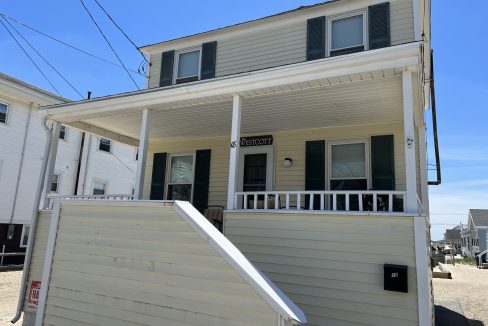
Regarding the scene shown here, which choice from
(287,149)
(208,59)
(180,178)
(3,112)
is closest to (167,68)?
(208,59)

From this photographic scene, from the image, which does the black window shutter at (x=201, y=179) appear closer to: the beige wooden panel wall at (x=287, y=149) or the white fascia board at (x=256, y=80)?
the beige wooden panel wall at (x=287, y=149)

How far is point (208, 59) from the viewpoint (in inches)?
405

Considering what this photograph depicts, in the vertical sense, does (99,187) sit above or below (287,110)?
below

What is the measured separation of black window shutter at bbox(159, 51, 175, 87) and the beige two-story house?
0.23ft

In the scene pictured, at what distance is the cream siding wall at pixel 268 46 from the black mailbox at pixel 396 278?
560 centimetres

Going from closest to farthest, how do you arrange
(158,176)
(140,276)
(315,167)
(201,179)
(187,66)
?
(140,276)
(315,167)
(201,179)
(158,176)
(187,66)

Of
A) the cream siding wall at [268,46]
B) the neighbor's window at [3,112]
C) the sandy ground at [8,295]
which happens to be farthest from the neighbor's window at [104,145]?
the cream siding wall at [268,46]

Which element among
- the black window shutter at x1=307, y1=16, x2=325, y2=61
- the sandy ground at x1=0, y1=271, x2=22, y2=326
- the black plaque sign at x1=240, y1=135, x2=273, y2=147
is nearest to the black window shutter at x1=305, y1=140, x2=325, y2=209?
the black plaque sign at x1=240, y1=135, x2=273, y2=147

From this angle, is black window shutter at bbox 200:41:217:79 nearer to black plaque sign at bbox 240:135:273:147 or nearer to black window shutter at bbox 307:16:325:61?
black plaque sign at bbox 240:135:273:147

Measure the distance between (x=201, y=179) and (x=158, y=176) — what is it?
1402mm

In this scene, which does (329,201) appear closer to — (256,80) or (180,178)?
(256,80)

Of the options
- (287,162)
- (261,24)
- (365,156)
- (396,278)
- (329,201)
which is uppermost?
(261,24)

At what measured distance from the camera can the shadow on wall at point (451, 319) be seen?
304 inches

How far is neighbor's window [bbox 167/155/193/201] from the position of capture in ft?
32.0
